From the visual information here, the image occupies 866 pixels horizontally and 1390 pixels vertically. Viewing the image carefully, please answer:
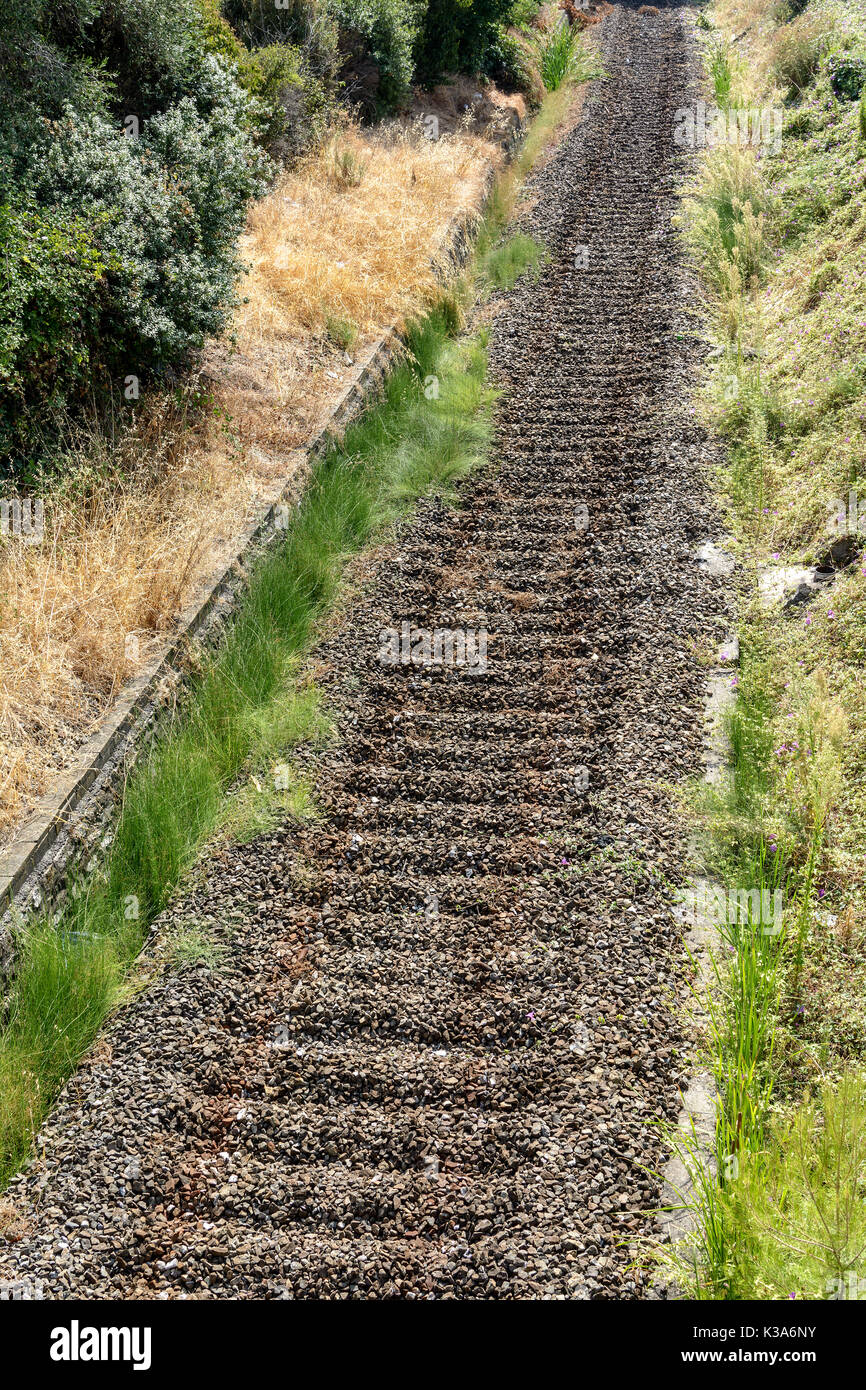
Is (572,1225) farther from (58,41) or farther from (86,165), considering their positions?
(58,41)

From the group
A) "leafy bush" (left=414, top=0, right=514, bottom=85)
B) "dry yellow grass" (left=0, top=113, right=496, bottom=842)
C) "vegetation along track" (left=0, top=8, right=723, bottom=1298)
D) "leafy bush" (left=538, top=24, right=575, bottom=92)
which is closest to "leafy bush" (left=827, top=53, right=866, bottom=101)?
"dry yellow grass" (left=0, top=113, right=496, bottom=842)

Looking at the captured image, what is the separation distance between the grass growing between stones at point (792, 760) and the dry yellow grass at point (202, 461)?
2.73m

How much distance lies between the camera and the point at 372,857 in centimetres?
456

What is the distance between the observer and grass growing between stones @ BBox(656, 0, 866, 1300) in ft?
9.20

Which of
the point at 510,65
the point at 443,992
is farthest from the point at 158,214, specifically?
the point at 510,65

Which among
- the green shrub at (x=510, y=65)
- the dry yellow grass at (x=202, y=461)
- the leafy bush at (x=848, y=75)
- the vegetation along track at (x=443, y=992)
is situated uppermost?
the green shrub at (x=510, y=65)

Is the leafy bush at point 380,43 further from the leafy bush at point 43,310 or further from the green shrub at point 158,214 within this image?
the leafy bush at point 43,310

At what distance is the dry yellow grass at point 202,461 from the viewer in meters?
4.76

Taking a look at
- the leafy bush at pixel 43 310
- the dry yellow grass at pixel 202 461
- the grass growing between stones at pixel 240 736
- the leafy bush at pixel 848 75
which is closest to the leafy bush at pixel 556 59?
the dry yellow grass at pixel 202 461

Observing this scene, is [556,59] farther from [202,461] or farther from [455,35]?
[202,461]

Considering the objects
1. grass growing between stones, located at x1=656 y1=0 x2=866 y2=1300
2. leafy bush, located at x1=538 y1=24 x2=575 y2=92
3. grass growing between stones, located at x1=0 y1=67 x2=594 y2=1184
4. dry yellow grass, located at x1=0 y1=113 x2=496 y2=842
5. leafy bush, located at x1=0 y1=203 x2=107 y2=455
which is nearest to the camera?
grass growing between stones, located at x1=656 y1=0 x2=866 y2=1300

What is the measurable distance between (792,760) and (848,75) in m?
8.95

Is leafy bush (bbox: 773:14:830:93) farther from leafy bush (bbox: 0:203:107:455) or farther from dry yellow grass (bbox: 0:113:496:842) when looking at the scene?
leafy bush (bbox: 0:203:107:455)

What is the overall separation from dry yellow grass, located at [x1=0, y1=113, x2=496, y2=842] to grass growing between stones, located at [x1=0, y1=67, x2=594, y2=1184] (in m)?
0.34
